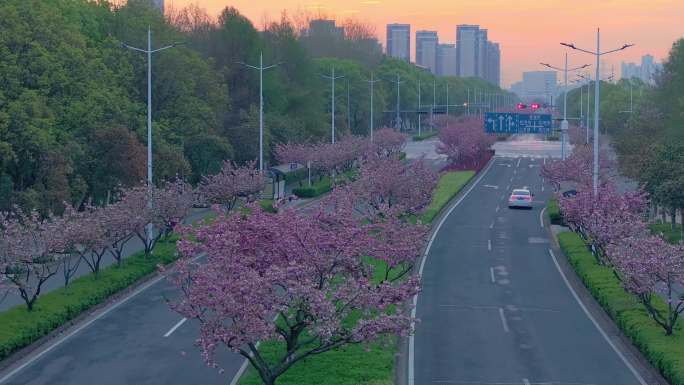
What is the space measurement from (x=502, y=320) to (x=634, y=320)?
374cm

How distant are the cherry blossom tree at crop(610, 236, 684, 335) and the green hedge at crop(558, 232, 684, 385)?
1.49 ft

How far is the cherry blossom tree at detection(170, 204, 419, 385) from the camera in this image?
14.1 meters

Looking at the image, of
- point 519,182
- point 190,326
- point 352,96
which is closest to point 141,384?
point 190,326

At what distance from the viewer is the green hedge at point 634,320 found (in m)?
19.3

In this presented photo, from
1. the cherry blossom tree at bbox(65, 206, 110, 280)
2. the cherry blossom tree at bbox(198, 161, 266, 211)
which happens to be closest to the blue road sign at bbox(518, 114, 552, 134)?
the cherry blossom tree at bbox(198, 161, 266, 211)

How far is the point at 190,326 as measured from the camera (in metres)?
24.7

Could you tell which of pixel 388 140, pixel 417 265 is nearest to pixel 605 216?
pixel 417 265

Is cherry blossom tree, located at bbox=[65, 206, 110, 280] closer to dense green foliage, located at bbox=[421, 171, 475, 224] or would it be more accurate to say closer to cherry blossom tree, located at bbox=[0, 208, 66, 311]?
cherry blossom tree, located at bbox=[0, 208, 66, 311]

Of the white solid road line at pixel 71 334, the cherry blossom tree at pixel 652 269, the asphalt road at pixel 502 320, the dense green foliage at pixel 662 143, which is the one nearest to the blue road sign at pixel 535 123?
the dense green foliage at pixel 662 143

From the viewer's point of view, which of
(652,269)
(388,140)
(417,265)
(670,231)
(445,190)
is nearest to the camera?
(652,269)

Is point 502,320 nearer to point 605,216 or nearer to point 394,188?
point 605,216

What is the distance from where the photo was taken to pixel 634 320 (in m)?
23.1

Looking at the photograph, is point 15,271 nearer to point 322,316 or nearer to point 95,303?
point 95,303

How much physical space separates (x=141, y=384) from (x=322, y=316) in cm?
668
